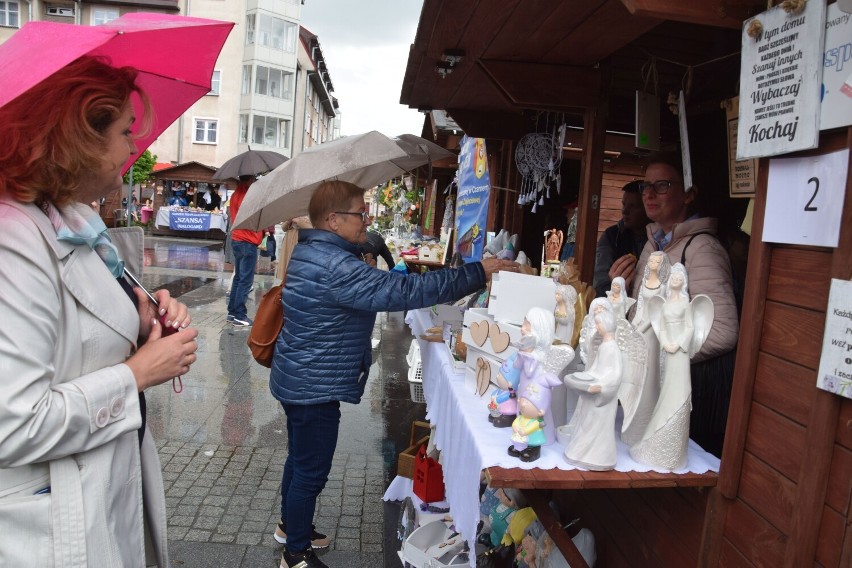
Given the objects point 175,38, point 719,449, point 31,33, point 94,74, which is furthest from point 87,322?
point 719,449


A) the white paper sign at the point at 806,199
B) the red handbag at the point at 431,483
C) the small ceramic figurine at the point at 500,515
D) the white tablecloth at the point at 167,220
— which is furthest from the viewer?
the white tablecloth at the point at 167,220

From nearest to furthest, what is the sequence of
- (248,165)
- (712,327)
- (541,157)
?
(712,327), (541,157), (248,165)

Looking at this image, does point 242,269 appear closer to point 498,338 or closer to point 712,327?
point 498,338

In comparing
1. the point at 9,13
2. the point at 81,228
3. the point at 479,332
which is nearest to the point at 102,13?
the point at 9,13

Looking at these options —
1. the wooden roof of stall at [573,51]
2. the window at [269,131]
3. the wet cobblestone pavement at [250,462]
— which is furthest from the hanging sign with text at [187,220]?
the wooden roof of stall at [573,51]

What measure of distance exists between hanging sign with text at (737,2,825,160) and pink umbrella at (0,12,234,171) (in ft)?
5.00

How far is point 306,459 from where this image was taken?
10.1ft

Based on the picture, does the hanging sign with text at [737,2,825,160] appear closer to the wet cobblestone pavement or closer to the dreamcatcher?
the dreamcatcher

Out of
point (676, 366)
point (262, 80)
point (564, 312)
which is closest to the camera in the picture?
point (676, 366)

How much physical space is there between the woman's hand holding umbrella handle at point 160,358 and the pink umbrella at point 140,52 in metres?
0.51

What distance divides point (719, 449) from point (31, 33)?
2400 mm

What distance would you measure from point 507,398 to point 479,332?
0.51 meters

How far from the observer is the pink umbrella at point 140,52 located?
1302 mm

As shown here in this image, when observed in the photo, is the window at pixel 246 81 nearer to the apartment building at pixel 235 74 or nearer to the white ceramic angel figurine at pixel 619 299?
the apartment building at pixel 235 74
